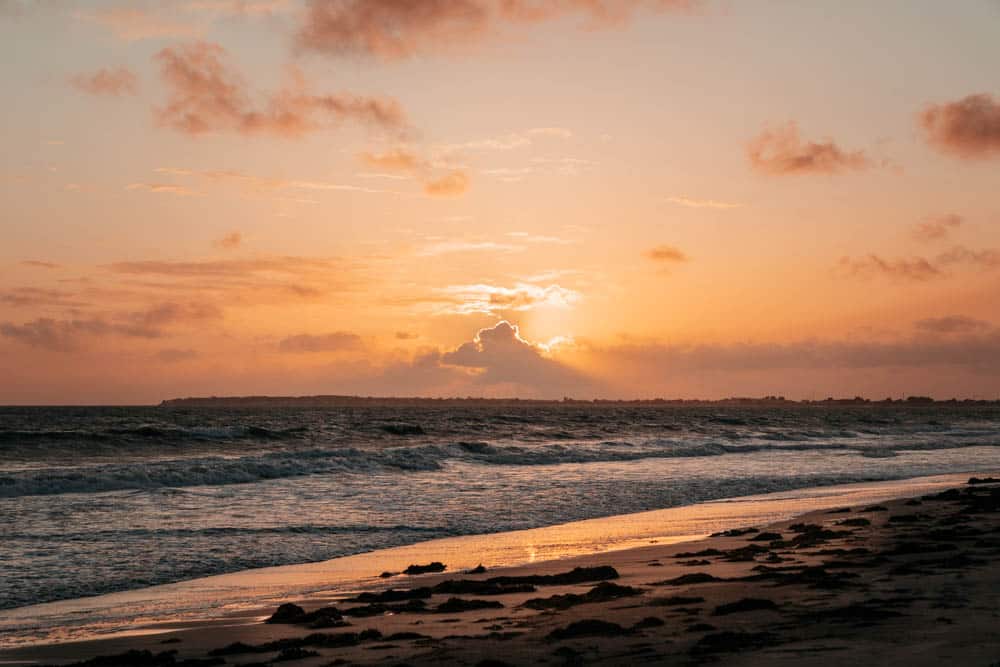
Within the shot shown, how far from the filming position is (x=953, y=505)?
23594mm

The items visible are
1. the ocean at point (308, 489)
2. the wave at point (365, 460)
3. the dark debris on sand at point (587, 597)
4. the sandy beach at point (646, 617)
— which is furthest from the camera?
the wave at point (365, 460)

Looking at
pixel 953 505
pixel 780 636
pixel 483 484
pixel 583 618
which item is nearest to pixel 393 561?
pixel 583 618

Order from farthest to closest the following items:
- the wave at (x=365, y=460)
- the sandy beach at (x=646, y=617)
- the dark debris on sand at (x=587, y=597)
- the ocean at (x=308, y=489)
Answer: the wave at (x=365, y=460) < the ocean at (x=308, y=489) < the dark debris on sand at (x=587, y=597) < the sandy beach at (x=646, y=617)

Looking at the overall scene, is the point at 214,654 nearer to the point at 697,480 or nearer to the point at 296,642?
the point at 296,642

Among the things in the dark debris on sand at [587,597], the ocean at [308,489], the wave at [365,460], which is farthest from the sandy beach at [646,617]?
the wave at [365,460]

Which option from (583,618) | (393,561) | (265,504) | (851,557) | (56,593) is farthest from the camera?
(265,504)

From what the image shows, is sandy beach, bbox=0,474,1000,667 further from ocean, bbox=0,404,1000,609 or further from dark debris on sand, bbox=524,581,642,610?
ocean, bbox=0,404,1000,609

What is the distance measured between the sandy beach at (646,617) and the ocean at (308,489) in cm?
438

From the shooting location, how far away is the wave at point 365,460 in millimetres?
32125

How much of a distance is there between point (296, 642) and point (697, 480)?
27.1 metres

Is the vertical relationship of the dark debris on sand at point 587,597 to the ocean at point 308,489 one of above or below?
above

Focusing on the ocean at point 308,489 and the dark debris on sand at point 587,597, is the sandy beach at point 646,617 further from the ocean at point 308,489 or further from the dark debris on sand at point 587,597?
the ocean at point 308,489

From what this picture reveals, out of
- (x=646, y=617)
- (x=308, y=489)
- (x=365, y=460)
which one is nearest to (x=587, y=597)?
(x=646, y=617)

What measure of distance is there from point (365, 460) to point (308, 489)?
1211 centimetres
